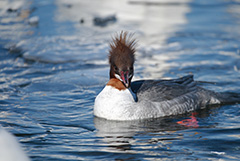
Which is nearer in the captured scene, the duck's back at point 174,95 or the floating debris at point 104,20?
the duck's back at point 174,95

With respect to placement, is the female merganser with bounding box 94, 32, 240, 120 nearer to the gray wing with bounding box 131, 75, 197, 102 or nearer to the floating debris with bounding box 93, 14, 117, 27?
the gray wing with bounding box 131, 75, 197, 102

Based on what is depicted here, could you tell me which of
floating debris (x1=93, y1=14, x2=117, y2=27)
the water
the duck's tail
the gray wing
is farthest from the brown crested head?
floating debris (x1=93, y1=14, x2=117, y2=27)

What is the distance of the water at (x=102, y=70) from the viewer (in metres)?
6.21

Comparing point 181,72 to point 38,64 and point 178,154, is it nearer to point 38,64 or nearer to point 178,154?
point 38,64

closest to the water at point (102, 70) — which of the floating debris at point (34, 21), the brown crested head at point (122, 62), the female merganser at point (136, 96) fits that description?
the floating debris at point (34, 21)

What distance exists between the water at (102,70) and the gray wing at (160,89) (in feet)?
1.63

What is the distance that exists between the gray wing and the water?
50cm

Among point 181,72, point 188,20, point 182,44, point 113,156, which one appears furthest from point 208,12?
point 113,156

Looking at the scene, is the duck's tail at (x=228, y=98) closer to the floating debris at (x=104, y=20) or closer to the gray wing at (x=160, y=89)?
the gray wing at (x=160, y=89)

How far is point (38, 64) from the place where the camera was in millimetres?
11070

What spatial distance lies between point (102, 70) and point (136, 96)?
3.06 metres

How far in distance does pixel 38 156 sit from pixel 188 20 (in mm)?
11548

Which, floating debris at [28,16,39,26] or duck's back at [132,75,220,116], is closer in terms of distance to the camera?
duck's back at [132,75,220,116]

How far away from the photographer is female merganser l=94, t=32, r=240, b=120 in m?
7.30
